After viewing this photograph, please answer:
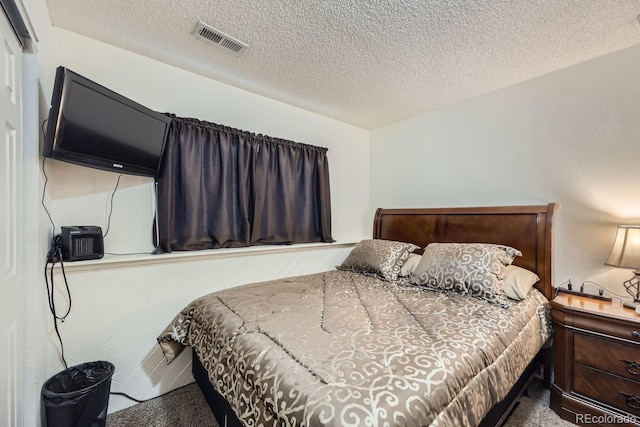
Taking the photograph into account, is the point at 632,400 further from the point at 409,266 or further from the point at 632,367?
the point at 409,266

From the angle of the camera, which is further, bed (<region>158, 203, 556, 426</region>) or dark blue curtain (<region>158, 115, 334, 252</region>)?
dark blue curtain (<region>158, 115, 334, 252</region>)

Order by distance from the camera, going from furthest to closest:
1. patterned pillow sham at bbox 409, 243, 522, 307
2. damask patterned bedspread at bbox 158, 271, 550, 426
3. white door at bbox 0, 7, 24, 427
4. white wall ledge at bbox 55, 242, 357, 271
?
patterned pillow sham at bbox 409, 243, 522, 307 < white wall ledge at bbox 55, 242, 357, 271 < white door at bbox 0, 7, 24, 427 < damask patterned bedspread at bbox 158, 271, 550, 426

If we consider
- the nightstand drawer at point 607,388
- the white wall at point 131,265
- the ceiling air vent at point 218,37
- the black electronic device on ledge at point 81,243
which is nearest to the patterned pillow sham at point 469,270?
the nightstand drawer at point 607,388

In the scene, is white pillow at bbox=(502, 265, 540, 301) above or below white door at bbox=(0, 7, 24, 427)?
below

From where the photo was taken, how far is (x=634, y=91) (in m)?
1.79

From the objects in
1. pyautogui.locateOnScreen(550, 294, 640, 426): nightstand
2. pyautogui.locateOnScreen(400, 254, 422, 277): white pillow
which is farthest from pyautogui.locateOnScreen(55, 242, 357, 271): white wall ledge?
pyautogui.locateOnScreen(550, 294, 640, 426): nightstand

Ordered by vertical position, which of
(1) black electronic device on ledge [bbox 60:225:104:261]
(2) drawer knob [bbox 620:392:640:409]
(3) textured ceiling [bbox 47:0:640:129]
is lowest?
(2) drawer knob [bbox 620:392:640:409]

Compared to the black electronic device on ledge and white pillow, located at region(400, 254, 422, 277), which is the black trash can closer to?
the black electronic device on ledge

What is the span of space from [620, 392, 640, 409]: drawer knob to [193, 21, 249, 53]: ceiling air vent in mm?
3123

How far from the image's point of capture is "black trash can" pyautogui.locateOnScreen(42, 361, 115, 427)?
1357mm

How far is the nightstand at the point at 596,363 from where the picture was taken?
152 centimetres

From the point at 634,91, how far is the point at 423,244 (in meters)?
1.81

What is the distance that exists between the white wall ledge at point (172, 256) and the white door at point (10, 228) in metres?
0.37

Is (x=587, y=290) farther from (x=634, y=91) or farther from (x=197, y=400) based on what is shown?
(x=197, y=400)
